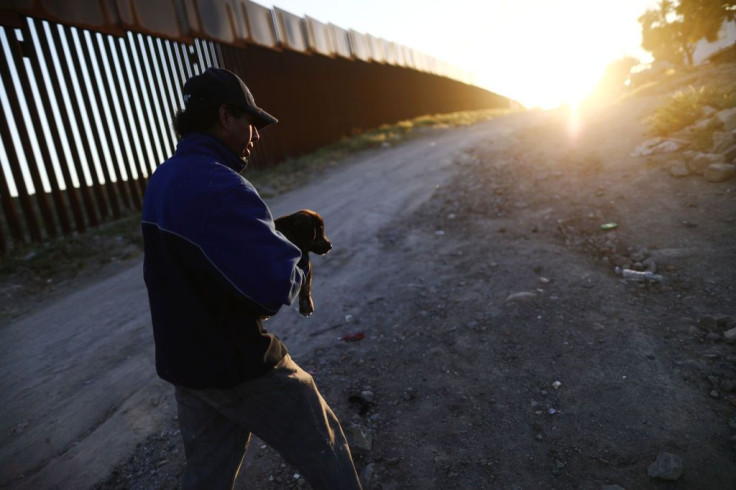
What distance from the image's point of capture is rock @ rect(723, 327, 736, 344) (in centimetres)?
267

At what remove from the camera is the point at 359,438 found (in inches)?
97.7

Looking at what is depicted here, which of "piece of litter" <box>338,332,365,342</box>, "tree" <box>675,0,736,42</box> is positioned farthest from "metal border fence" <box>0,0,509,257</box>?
"tree" <box>675,0,736,42</box>

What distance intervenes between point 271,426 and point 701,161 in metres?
5.69

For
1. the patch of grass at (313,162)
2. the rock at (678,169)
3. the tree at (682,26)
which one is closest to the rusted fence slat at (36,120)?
the patch of grass at (313,162)

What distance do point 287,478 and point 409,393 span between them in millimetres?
933

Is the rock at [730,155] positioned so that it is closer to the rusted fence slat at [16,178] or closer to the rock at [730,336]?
the rock at [730,336]

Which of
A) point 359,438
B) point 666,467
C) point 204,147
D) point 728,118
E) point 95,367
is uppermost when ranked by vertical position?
point 204,147

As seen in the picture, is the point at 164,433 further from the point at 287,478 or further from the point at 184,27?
the point at 184,27

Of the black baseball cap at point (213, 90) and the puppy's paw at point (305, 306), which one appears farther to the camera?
the puppy's paw at point (305, 306)

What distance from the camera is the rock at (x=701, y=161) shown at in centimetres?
473

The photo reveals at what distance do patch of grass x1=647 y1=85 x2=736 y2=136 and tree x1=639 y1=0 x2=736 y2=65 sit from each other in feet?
39.9

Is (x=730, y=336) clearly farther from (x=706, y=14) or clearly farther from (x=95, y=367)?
(x=706, y=14)

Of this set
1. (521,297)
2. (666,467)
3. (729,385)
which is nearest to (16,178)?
(521,297)

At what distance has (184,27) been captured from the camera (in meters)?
8.69
